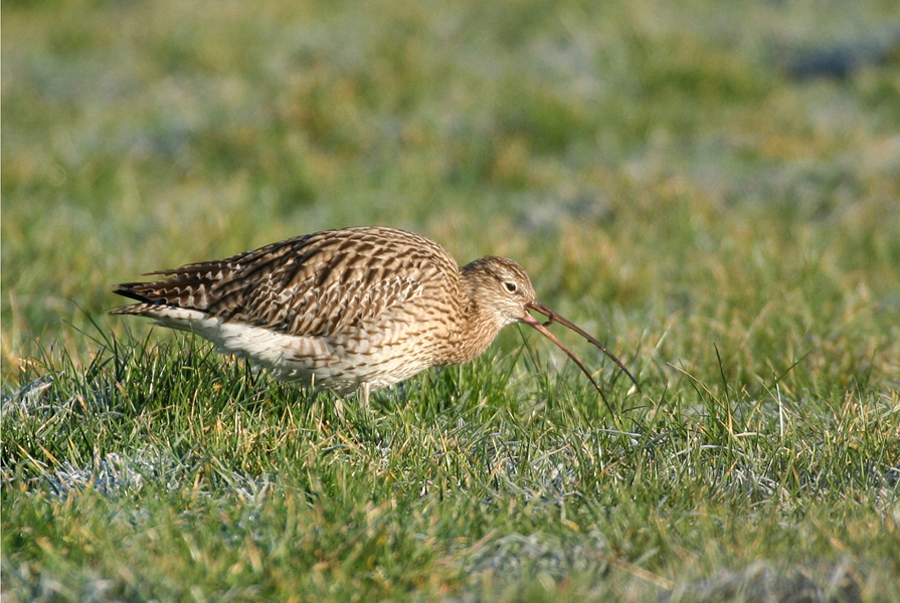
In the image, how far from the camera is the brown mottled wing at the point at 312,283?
5309 mm

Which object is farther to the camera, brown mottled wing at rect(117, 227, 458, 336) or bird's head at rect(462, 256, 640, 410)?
bird's head at rect(462, 256, 640, 410)

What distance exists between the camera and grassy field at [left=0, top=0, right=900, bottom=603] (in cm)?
363

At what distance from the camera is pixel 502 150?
34.7 ft

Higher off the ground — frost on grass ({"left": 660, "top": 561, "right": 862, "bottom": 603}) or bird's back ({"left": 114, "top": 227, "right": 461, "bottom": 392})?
bird's back ({"left": 114, "top": 227, "right": 461, "bottom": 392})

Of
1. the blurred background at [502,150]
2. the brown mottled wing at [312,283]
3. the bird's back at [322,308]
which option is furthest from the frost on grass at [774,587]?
the blurred background at [502,150]

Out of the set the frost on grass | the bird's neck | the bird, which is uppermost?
the bird

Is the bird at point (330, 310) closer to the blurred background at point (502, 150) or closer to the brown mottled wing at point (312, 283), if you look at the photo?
the brown mottled wing at point (312, 283)

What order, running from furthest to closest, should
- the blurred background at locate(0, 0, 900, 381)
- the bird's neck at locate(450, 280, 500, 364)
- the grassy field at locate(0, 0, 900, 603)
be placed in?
the blurred background at locate(0, 0, 900, 381), the bird's neck at locate(450, 280, 500, 364), the grassy field at locate(0, 0, 900, 603)

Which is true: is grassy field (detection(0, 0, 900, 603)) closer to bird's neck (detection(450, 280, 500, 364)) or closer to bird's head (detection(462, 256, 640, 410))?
bird's neck (detection(450, 280, 500, 364))

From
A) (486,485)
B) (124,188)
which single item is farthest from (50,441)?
(124,188)

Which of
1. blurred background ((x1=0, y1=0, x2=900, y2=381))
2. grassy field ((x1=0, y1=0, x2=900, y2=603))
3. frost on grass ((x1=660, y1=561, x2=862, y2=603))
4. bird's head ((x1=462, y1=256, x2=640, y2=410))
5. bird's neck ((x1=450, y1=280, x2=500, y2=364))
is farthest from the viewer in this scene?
blurred background ((x1=0, y1=0, x2=900, y2=381))

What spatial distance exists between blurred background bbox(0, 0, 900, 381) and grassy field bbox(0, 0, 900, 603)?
42 mm

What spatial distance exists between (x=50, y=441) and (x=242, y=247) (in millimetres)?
4013

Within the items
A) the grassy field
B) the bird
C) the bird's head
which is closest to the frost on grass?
the grassy field
